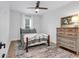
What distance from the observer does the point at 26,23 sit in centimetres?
838

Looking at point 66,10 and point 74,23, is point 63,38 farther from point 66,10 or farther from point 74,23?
point 66,10

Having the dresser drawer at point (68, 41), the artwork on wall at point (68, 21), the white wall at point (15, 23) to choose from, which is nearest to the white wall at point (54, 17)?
the artwork on wall at point (68, 21)

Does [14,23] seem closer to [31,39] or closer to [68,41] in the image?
[31,39]

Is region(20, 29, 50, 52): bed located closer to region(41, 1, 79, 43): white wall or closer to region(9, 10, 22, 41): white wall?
region(41, 1, 79, 43): white wall

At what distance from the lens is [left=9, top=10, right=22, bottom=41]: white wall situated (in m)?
7.44

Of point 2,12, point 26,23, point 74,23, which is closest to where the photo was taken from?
point 2,12

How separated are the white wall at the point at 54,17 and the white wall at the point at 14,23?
7.25ft

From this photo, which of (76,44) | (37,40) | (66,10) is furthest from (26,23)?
(76,44)

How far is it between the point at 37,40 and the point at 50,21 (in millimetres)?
2533

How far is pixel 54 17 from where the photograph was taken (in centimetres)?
665

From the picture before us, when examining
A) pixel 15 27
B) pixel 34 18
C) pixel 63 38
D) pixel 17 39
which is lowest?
pixel 17 39

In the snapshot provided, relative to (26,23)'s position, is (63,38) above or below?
below

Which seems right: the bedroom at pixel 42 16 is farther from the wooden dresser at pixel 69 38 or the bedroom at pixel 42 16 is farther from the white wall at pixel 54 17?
the wooden dresser at pixel 69 38

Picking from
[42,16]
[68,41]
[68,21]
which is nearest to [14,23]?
[42,16]
